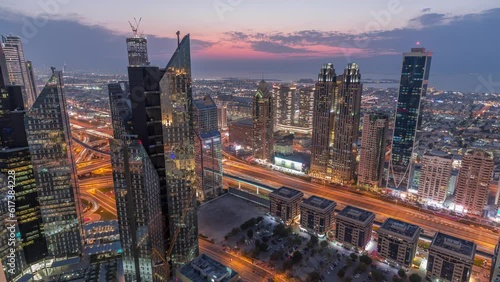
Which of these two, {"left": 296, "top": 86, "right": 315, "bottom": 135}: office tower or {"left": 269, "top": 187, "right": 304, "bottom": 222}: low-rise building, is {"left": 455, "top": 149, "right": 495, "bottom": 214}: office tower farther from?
{"left": 296, "top": 86, "right": 315, "bottom": 135}: office tower

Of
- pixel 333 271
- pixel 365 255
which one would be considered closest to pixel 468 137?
pixel 365 255

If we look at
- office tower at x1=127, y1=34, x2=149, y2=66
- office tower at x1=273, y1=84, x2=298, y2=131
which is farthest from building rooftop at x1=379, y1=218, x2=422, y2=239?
office tower at x1=273, y1=84, x2=298, y2=131

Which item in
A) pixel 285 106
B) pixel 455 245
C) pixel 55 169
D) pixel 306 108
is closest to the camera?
pixel 455 245

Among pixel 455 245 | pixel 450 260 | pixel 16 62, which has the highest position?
pixel 16 62

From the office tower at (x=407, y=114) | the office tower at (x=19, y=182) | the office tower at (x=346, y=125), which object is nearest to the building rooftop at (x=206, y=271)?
the office tower at (x=19, y=182)

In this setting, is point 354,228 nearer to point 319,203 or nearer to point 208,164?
point 319,203

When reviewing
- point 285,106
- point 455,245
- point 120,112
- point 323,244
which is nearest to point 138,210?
point 120,112
